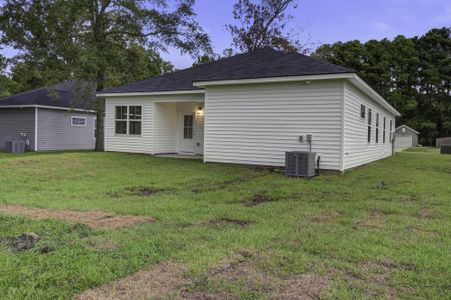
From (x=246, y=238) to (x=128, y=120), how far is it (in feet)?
38.9

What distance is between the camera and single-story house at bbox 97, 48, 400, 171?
33.8ft

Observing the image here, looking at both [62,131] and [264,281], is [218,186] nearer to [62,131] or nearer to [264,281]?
[264,281]

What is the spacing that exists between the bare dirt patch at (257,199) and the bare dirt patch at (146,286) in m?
3.24

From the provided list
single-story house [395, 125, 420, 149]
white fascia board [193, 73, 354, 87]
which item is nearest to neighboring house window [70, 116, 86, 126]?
white fascia board [193, 73, 354, 87]

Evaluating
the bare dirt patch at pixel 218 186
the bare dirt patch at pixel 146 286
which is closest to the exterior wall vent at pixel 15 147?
the bare dirt patch at pixel 218 186

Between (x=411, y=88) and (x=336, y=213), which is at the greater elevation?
(x=411, y=88)

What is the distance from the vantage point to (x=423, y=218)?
541 cm

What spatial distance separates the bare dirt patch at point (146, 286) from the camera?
109 inches

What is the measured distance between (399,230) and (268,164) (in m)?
6.60

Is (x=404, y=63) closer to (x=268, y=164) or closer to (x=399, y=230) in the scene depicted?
(x=268, y=164)

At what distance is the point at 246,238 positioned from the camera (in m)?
4.21

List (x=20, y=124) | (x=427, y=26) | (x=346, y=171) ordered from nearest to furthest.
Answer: (x=346, y=171) → (x=20, y=124) → (x=427, y=26)

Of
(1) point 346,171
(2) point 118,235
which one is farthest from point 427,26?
(2) point 118,235

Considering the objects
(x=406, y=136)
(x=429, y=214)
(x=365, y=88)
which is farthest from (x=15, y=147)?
(x=406, y=136)
